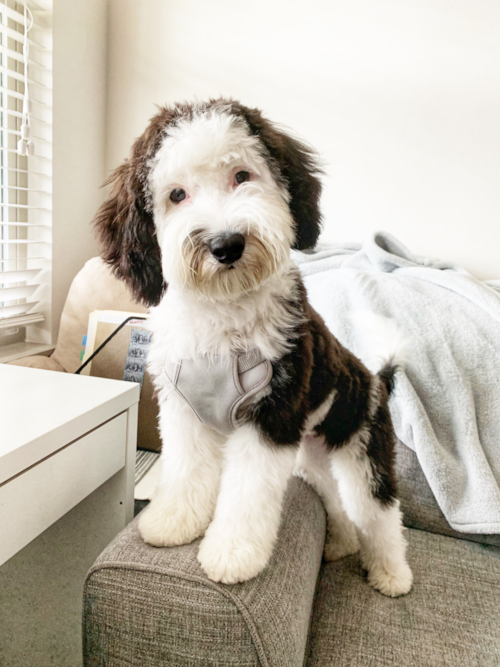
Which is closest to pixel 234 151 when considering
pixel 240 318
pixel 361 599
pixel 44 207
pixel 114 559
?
pixel 240 318

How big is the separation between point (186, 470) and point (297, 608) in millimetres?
313

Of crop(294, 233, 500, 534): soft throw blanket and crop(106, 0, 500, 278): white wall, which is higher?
crop(106, 0, 500, 278): white wall

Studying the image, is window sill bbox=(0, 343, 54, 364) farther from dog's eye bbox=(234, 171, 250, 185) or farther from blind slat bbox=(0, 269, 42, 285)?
dog's eye bbox=(234, 171, 250, 185)

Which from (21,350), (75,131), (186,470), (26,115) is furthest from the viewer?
(75,131)

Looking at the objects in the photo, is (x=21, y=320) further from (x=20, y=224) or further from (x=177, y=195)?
(x=177, y=195)

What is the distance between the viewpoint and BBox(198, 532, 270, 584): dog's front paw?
0.69 meters

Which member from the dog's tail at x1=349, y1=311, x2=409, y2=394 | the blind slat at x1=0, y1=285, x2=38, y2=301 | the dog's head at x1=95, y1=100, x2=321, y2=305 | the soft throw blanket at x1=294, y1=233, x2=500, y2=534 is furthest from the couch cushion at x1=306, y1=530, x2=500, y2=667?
the blind slat at x1=0, y1=285, x2=38, y2=301

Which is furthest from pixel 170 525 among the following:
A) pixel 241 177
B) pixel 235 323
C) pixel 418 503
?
pixel 418 503

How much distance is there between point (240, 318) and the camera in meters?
0.80

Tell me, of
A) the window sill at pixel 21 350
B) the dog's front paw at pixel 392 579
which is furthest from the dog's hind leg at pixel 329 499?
the window sill at pixel 21 350

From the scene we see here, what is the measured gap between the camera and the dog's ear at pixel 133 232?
2.50 ft

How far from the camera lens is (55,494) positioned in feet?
2.39

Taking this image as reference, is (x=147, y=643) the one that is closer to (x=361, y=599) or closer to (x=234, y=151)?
(x=361, y=599)

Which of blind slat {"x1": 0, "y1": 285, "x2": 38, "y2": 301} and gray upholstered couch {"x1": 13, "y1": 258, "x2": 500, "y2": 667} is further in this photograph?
blind slat {"x1": 0, "y1": 285, "x2": 38, "y2": 301}
